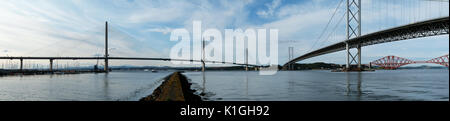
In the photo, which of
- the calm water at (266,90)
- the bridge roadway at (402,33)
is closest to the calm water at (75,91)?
the calm water at (266,90)

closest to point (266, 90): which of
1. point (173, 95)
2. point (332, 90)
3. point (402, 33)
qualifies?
point (332, 90)

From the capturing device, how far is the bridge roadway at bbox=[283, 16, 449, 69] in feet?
109

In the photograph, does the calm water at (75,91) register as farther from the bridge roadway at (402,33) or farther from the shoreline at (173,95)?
the bridge roadway at (402,33)

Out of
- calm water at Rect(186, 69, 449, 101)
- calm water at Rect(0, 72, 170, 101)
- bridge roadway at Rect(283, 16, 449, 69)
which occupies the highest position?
bridge roadway at Rect(283, 16, 449, 69)

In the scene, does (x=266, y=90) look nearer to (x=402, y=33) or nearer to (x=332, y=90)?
(x=332, y=90)

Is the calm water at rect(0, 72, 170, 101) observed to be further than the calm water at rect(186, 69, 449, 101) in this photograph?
Yes

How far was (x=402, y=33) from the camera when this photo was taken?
1660 inches

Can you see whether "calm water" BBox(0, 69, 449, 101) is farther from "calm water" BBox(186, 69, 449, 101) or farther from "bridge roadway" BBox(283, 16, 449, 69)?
"bridge roadway" BBox(283, 16, 449, 69)

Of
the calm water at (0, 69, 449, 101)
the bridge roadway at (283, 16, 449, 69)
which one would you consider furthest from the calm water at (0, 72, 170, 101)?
the bridge roadway at (283, 16, 449, 69)

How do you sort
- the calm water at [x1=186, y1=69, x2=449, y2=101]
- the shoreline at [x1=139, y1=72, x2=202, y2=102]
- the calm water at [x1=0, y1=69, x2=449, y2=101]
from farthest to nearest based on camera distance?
1. the calm water at [x1=0, y1=69, x2=449, y2=101]
2. the calm water at [x1=186, y1=69, x2=449, y2=101]
3. the shoreline at [x1=139, y1=72, x2=202, y2=102]
